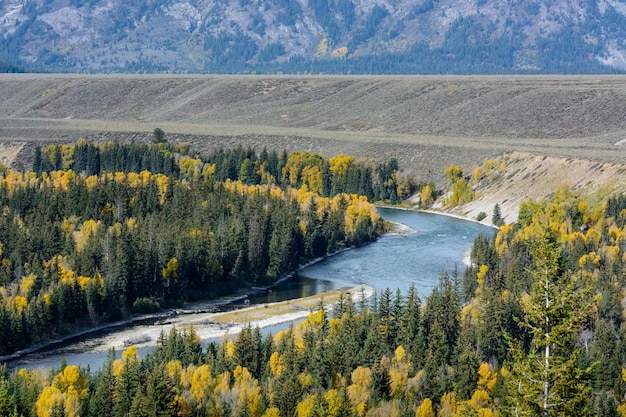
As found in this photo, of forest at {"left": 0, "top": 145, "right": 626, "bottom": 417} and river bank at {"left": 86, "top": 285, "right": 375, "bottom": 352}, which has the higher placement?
forest at {"left": 0, "top": 145, "right": 626, "bottom": 417}

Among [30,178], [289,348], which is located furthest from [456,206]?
[289,348]

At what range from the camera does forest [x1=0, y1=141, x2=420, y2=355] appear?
74.6 metres

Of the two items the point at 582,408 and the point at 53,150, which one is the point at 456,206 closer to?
the point at 53,150

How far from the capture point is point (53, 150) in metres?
159

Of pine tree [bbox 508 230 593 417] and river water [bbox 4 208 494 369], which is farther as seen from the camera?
river water [bbox 4 208 494 369]

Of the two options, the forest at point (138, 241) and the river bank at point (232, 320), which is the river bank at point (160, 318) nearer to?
the river bank at point (232, 320)

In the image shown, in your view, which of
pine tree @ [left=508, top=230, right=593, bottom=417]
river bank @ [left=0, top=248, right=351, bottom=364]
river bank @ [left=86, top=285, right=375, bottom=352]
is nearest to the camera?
pine tree @ [left=508, top=230, right=593, bottom=417]

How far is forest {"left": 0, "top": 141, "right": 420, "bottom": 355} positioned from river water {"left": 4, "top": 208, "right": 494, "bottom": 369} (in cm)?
211

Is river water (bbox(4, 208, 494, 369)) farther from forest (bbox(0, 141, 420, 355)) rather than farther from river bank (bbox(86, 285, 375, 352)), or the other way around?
forest (bbox(0, 141, 420, 355))

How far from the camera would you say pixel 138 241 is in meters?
84.9

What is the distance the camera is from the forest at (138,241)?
245 ft

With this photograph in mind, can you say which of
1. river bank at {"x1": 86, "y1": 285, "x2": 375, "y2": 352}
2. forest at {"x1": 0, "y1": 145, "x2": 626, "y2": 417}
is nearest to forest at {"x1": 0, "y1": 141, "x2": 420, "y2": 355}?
forest at {"x1": 0, "y1": 145, "x2": 626, "y2": 417}

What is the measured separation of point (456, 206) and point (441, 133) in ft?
182

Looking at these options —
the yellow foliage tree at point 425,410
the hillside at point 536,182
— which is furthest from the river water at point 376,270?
the yellow foliage tree at point 425,410
